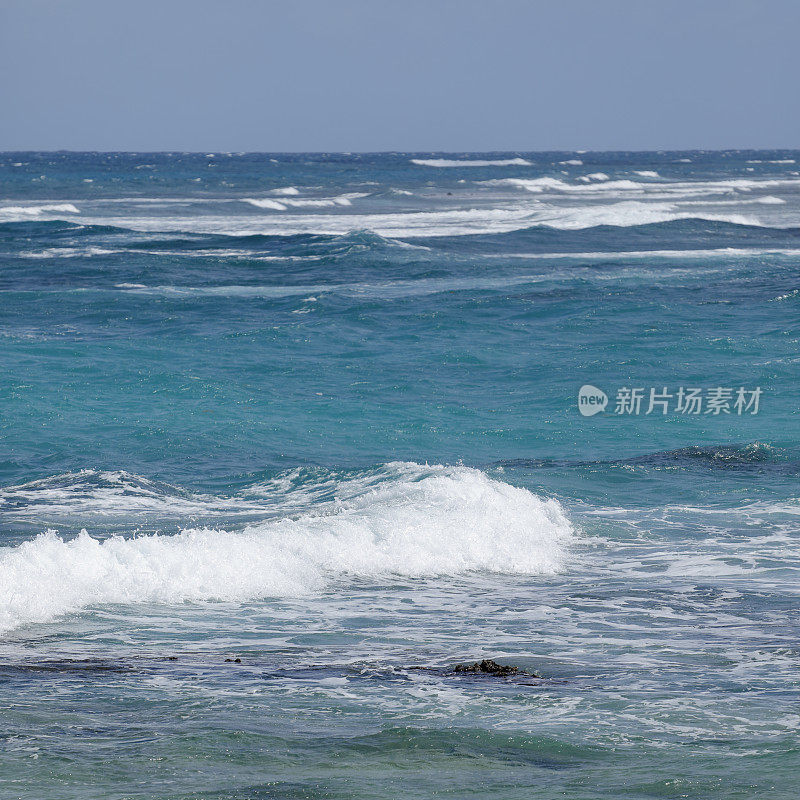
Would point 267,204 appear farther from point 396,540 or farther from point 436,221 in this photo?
point 396,540

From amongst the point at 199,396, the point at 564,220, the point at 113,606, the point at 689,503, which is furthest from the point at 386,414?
Result: the point at 564,220

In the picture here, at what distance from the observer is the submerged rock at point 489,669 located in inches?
277

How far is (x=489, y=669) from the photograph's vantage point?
279 inches

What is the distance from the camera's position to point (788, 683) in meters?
6.86

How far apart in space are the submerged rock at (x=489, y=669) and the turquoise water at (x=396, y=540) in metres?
0.10

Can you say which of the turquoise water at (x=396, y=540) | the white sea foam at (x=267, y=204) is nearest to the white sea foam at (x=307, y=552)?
the turquoise water at (x=396, y=540)

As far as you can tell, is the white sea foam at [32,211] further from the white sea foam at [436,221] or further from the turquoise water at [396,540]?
the turquoise water at [396,540]

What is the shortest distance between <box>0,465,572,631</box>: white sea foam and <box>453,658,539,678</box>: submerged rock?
2482 millimetres

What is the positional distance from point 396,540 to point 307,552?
0.90m

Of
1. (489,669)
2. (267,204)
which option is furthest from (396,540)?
(267,204)

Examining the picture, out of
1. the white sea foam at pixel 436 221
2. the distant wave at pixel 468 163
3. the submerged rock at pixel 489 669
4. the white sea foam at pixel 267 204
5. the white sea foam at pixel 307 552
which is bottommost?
the white sea foam at pixel 307 552

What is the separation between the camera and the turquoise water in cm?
591

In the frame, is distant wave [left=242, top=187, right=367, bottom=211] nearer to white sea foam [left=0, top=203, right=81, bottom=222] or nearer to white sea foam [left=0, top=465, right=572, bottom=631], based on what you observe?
white sea foam [left=0, top=203, right=81, bottom=222]

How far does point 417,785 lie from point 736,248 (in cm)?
3637
